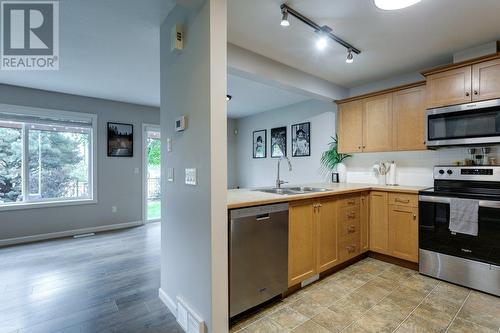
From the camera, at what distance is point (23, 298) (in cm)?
225

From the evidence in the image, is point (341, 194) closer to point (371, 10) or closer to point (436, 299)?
point (436, 299)

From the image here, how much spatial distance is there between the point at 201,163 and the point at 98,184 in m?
3.86

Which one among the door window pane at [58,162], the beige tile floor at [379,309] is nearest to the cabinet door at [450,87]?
the beige tile floor at [379,309]

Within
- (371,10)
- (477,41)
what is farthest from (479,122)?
(371,10)

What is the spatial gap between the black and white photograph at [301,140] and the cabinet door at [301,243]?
2371mm

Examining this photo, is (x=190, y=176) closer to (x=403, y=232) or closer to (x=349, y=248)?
(x=349, y=248)

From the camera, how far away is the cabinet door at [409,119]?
2953 millimetres

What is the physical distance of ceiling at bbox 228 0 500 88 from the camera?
1.96m

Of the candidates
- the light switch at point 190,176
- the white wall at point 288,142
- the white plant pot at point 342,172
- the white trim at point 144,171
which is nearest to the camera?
the light switch at point 190,176

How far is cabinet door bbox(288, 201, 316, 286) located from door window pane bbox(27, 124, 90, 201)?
4.12 m

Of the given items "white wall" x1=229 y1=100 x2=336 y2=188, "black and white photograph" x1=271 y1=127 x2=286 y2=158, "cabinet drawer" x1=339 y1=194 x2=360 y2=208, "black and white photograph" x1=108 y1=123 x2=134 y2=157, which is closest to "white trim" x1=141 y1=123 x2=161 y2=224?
"black and white photograph" x1=108 y1=123 x2=134 y2=157

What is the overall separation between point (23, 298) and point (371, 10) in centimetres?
392

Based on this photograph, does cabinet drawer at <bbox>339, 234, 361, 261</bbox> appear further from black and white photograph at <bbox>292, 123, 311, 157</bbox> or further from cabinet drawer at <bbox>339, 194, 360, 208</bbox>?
black and white photograph at <bbox>292, 123, 311, 157</bbox>

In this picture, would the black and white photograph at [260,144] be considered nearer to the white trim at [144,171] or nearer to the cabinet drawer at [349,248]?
the white trim at [144,171]
